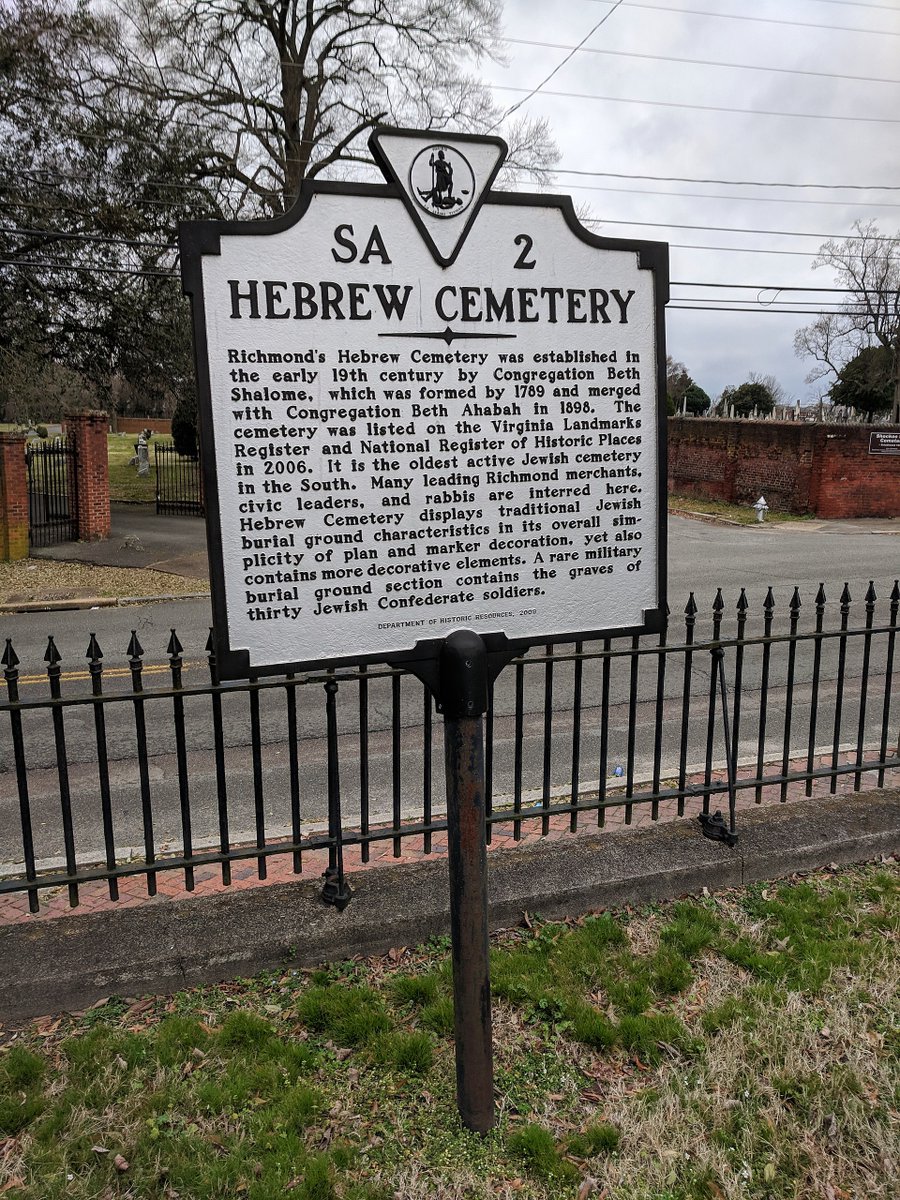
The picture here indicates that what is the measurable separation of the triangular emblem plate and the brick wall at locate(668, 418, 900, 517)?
25.2 metres

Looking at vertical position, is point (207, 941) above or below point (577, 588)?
below

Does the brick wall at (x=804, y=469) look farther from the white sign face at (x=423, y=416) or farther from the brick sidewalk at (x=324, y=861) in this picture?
the white sign face at (x=423, y=416)

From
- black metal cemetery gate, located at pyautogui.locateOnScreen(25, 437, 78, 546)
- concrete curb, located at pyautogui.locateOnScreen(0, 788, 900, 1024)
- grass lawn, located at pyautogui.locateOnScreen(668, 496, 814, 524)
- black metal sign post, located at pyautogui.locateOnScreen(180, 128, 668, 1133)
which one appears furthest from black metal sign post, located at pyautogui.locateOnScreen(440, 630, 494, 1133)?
grass lawn, located at pyautogui.locateOnScreen(668, 496, 814, 524)

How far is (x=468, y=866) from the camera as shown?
9.09 feet

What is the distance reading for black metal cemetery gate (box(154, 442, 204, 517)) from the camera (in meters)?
26.4

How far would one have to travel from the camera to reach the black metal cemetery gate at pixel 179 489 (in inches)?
1040

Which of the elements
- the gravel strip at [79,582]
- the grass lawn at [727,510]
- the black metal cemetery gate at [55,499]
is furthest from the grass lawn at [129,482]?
the grass lawn at [727,510]

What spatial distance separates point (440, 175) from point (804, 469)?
25.8 meters

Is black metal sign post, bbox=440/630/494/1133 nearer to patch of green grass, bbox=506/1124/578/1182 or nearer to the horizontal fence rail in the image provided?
patch of green grass, bbox=506/1124/578/1182

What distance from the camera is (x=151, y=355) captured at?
21.3 m

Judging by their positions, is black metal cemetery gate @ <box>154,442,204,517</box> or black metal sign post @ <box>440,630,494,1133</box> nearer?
black metal sign post @ <box>440,630,494,1133</box>

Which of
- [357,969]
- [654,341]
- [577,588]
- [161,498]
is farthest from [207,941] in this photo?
[161,498]

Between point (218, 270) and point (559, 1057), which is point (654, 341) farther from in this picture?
point (559, 1057)

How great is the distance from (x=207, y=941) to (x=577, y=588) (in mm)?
1981
